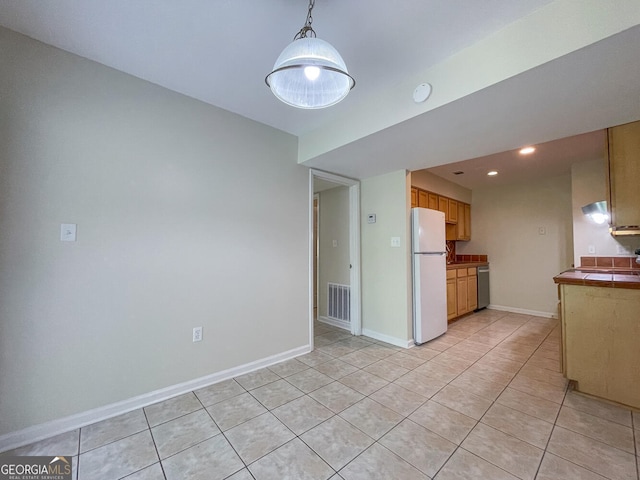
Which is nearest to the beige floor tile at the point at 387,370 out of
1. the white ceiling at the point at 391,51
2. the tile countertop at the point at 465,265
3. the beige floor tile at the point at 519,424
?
the beige floor tile at the point at 519,424

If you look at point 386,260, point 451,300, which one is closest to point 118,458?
point 386,260

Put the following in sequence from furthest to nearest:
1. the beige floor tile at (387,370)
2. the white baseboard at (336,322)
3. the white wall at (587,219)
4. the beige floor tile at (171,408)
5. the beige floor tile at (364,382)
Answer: the white baseboard at (336,322) → the white wall at (587,219) → the beige floor tile at (387,370) → the beige floor tile at (364,382) → the beige floor tile at (171,408)

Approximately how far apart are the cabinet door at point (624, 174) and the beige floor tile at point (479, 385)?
5.71 ft

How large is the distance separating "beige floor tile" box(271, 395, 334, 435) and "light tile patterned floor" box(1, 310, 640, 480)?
1 centimetres

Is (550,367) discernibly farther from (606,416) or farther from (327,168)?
(327,168)

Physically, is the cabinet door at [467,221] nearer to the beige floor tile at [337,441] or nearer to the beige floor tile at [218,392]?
the beige floor tile at [337,441]

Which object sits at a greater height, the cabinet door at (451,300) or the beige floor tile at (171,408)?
the cabinet door at (451,300)

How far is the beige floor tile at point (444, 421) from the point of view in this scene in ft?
5.40

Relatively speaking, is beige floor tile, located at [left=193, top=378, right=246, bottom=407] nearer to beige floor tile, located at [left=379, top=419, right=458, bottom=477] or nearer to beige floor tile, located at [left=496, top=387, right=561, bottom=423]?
beige floor tile, located at [left=379, top=419, right=458, bottom=477]

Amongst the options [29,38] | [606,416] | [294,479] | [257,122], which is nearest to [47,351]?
[294,479]

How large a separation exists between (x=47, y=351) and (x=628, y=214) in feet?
14.6

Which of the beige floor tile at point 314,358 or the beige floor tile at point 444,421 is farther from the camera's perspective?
the beige floor tile at point 314,358

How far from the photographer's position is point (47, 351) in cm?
165

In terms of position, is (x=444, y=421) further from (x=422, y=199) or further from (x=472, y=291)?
(x=472, y=291)
